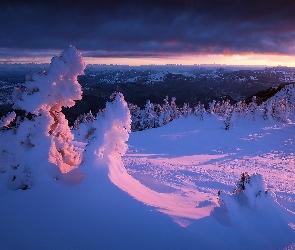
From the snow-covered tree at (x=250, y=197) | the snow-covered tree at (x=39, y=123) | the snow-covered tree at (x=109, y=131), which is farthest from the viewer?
the snow-covered tree at (x=109, y=131)

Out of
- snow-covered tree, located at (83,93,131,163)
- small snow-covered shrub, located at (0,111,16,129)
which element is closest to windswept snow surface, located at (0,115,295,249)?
snow-covered tree, located at (83,93,131,163)

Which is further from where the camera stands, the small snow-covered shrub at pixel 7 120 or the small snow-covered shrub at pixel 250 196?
the small snow-covered shrub at pixel 7 120

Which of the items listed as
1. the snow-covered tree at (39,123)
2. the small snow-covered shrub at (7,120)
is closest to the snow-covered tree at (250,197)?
the snow-covered tree at (39,123)

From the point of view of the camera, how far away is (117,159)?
31.8 feet

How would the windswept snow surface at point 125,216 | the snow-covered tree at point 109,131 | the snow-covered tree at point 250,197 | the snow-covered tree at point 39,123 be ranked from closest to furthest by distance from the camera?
the windswept snow surface at point 125,216
the snow-covered tree at point 250,197
the snow-covered tree at point 39,123
the snow-covered tree at point 109,131

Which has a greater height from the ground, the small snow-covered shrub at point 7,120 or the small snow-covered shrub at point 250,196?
the small snow-covered shrub at point 7,120

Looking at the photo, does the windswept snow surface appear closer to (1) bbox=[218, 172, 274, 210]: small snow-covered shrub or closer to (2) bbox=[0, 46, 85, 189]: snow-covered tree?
(1) bbox=[218, 172, 274, 210]: small snow-covered shrub

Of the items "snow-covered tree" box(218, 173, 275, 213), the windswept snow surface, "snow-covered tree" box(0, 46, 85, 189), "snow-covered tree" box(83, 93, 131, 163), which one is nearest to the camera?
the windswept snow surface

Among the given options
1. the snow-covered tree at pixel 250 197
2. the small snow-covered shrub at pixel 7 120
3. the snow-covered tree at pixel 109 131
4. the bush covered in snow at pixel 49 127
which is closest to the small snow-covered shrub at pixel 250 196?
the snow-covered tree at pixel 250 197

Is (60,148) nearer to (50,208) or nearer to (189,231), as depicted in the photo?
(50,208)

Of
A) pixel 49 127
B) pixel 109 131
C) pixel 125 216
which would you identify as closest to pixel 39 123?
pixel 49 127

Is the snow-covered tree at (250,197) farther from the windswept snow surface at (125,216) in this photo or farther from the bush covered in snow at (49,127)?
the bush covered in snow at (49,127)

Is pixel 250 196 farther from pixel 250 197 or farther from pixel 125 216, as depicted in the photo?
pixel 125 216

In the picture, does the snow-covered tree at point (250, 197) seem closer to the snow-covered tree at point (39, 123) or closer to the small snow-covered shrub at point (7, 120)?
the snow-covered tree at point (39, 123)
